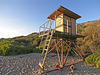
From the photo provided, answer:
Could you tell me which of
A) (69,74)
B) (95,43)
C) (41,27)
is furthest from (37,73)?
(95,43)

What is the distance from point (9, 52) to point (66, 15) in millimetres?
9343

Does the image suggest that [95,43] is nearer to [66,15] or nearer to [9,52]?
[66,15]

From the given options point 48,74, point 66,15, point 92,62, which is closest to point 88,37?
point 92,62

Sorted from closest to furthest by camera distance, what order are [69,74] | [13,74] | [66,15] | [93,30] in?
[13,74] → [69,74] → [66,15] → [93,30]

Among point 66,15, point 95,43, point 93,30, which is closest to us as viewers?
point 66,15

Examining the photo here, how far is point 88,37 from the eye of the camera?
10695 millimetres

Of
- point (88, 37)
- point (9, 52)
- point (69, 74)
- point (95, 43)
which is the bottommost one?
point (69, 74)

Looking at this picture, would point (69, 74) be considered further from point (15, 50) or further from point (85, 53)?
point (15, 50)

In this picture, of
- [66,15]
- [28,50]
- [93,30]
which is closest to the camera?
[66,15]

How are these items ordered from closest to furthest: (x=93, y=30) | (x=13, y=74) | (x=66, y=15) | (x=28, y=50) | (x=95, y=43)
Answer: (x=13, y=74) < (x=66, y=15) < (x=95, y=43) < (x=93, y=30) < (x=28, y=50)

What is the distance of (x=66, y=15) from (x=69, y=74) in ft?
18.3

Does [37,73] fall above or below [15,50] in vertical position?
below

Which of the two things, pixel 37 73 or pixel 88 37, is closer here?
pixel 37 73

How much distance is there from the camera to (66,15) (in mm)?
7367
